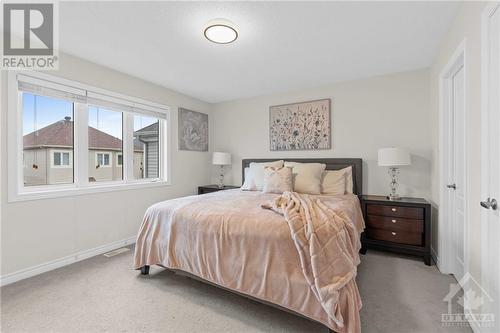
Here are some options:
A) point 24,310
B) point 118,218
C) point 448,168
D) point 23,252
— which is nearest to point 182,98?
point 118,218

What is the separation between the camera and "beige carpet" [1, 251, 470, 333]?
166 centimetres

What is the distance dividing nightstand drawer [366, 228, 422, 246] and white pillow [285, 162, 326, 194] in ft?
2.80

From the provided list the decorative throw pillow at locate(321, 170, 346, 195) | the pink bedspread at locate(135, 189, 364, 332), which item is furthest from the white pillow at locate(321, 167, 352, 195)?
the pink bedspread at locate(135, 189, 364, 332)

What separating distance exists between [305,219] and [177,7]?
1.99 m

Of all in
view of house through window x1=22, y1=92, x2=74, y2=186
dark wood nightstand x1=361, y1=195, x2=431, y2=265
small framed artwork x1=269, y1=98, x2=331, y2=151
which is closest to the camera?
view of house through window x1=22, y1=92, x2=74, y2=186

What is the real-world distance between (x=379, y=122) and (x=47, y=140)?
14.2ft

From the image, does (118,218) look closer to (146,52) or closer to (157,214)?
(157,214)

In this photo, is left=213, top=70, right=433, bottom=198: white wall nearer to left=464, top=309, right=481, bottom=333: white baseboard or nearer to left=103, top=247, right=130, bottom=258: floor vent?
left=464, top=309, right=481, bottom=333: white baseboard

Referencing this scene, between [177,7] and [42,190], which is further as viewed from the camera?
[42,190]

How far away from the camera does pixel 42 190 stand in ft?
8.48

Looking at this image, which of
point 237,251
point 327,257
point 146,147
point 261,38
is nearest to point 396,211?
point 327,257

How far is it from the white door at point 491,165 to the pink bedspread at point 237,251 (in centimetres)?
77

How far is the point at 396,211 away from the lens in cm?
285

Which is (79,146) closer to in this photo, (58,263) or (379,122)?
(58,263)
